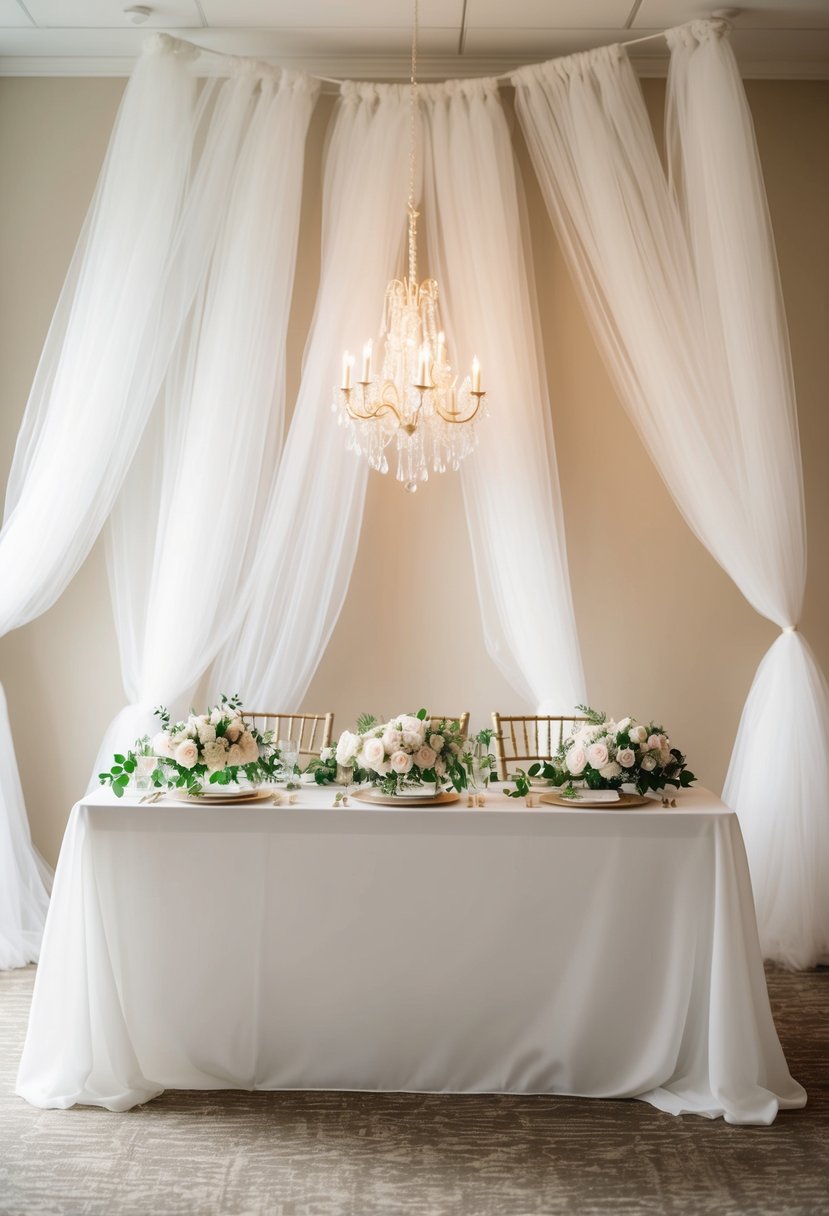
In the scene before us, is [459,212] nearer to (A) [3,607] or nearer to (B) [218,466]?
(B) [218,466]

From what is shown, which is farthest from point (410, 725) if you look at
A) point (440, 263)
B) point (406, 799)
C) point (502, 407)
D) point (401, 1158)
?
point (440, 263)

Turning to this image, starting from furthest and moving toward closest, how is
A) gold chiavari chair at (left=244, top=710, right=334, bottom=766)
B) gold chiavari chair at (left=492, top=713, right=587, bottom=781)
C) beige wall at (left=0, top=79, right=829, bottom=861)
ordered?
beige wall at (left=0, top=79, right=829, bottom=861) → gold chiavari chair at (left=244, top=710, right=334, bottom=766) → gold chiavari chair at (left=492, top=713, right=587, bottom=781)

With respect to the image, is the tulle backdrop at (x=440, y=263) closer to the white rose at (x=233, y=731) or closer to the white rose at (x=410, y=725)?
the white rose at (x=233, y=731)

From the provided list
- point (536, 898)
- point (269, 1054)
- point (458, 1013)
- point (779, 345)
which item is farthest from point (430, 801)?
point (779, 345)

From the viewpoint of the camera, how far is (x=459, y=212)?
433 cm

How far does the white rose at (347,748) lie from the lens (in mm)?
3238

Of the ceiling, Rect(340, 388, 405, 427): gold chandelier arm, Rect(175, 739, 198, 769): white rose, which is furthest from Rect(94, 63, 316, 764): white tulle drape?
Rect(175, 739, 198, 769): white rose

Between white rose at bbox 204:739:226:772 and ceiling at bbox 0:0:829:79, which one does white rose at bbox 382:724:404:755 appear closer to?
white rose at bbox 204:739:226:772

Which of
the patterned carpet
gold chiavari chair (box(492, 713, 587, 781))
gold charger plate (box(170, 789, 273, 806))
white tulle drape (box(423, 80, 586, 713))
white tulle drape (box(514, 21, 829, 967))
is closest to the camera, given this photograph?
the patterned carpet

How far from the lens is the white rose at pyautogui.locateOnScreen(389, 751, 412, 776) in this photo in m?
3.10

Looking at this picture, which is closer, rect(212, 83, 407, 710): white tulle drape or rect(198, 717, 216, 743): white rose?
rect(198, 717, 216, 743): white rose

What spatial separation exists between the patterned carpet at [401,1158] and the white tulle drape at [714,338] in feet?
4.22

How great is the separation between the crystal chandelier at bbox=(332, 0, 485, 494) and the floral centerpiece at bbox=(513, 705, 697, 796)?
136 centimetres

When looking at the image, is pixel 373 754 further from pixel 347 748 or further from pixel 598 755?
pixel 598 755
